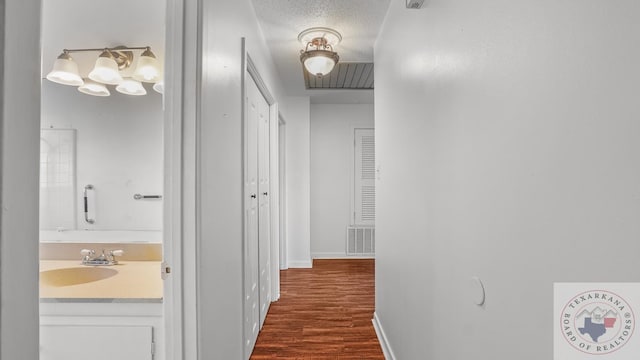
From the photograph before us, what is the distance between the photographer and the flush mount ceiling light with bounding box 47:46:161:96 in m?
1.63

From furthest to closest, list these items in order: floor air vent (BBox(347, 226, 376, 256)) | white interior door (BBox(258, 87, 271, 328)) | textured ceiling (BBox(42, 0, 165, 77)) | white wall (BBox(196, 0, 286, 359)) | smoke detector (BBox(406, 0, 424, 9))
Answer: floor air vent (BBox(347, 226, 376, 256))
white interior door (BBox(258, 87, 271, 328))
textured ceiling (BBox(42, 0, 165, 77))
smoke detector (BBox(406, 0, 424, 9))
white wall (BBox(196, 0, 286, 359))

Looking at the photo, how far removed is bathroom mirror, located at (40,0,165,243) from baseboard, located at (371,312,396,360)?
1.68 meters

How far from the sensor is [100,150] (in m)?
1.81

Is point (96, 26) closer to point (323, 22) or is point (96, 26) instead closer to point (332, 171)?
point (323, 22)

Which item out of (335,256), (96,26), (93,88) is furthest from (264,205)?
(335,256)

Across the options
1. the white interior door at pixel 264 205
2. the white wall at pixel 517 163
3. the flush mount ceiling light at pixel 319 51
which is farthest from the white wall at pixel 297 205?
the white wall at pixel 517 163

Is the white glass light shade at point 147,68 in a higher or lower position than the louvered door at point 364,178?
higher

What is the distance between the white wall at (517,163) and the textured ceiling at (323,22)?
0.80 meters

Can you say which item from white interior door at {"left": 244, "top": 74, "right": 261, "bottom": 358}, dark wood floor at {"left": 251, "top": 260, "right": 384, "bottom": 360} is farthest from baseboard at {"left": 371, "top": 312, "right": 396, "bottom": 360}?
white interior door at {"left": 244, "top": 74, "right": 261, "bottom": 358}

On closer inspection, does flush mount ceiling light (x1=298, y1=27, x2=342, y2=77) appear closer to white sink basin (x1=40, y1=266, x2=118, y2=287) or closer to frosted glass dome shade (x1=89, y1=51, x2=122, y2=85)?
frosted glass dome shade (x1=89, y1=51, x2=122, y2=85)

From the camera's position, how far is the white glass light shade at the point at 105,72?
1.68 m

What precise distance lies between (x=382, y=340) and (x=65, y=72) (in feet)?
8.78

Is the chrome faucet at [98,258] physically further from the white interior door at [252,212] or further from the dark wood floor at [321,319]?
the dark wood floor at [321,319]

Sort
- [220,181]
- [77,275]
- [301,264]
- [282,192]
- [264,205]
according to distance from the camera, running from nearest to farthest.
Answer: [220,181]
[77,275]
[264,205]
[282,192]
[301,264]
